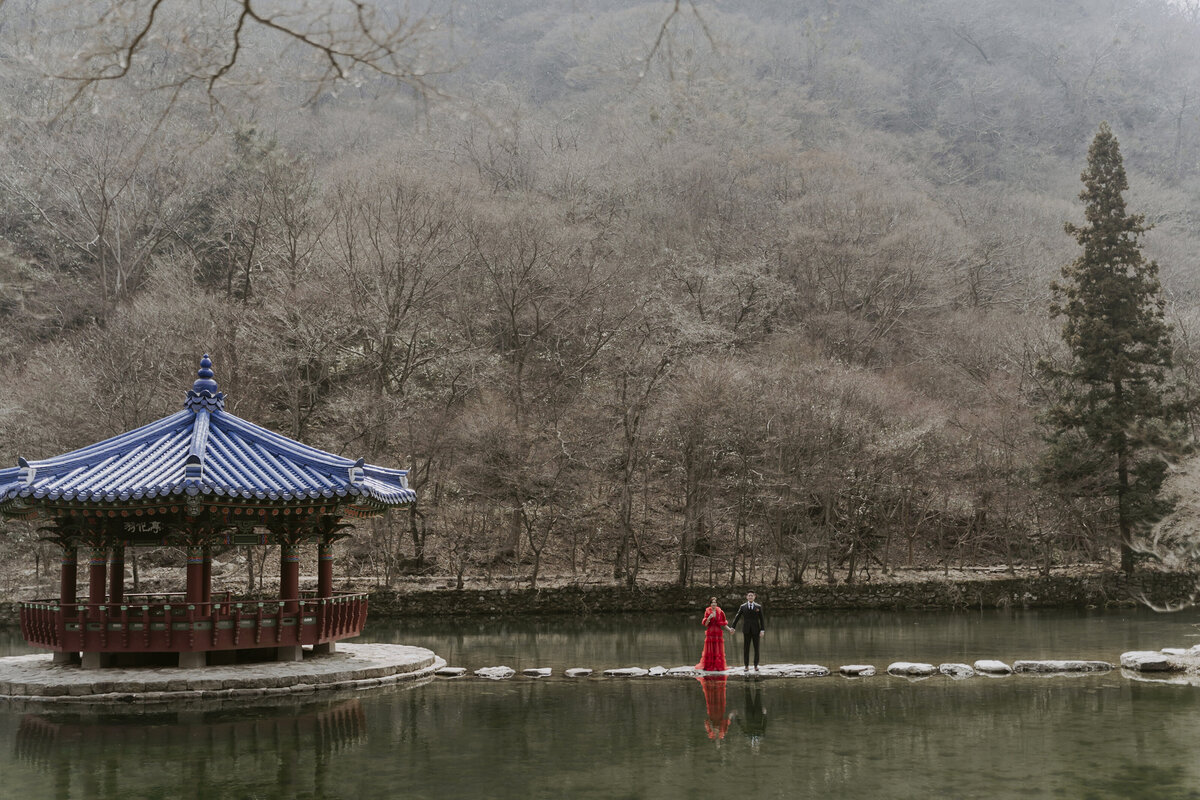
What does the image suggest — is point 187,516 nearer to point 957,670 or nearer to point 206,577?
point 206,577

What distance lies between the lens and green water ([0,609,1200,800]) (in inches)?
330

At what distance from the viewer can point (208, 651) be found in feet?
49.5

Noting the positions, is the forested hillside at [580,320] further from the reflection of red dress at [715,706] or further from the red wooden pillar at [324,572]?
the reflection of red dress at [715,706]

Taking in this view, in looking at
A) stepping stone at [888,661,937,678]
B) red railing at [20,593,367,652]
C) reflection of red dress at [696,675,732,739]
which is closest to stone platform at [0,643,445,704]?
red railing at [20,593,367,652]

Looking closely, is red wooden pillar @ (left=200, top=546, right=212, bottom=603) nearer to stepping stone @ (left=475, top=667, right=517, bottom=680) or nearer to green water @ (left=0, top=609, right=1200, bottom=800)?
green water @ (left=0, top=609, right=1200, bottom=800)

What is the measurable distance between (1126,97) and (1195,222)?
14.4 meters

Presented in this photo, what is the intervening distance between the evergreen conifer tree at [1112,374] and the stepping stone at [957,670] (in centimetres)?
1567

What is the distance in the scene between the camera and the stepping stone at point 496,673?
15.1 m

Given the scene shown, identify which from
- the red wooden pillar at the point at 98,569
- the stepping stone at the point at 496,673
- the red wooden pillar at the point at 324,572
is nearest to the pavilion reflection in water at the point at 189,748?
the stepping stone at the point at 496,673

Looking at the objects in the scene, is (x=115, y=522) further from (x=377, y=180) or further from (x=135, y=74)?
(x=377, y=180)

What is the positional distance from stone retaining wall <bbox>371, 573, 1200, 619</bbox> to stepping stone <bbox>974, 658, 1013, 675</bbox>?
38.8 feet

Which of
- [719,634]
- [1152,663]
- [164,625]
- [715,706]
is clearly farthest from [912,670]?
[164,625]

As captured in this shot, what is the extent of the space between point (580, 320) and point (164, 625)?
22.7 meters

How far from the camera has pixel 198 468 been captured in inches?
555
